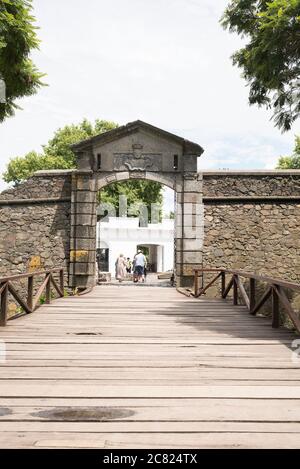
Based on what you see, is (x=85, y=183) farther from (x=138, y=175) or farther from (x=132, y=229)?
(x=132, y=229)

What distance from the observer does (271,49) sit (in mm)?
7449

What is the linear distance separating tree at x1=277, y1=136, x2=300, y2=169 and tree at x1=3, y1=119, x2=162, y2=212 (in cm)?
894

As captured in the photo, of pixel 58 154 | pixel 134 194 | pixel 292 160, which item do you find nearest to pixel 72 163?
pixel 58 154

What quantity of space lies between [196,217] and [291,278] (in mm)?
3128

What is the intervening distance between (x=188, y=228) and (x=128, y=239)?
15.7 meters

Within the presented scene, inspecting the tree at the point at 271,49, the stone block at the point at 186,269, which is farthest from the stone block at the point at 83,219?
the tree at the point at 271,49

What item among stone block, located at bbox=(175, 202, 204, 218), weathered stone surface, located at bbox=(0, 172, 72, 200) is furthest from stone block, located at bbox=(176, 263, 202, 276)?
weathered stone surface, located at bbox=(0, 172, 72, 200)

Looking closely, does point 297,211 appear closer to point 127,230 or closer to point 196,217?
point 196,217

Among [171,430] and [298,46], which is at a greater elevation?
[298,46]

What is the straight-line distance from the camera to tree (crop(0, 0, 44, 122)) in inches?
313

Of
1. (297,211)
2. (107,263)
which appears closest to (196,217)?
(297,211)

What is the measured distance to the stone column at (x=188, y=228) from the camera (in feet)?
42.1

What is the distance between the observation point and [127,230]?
28.5 metres

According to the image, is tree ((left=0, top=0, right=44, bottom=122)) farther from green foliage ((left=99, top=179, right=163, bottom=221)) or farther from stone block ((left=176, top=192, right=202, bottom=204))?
green foliage ((left=99, top=179, right=163, bottom=221))
